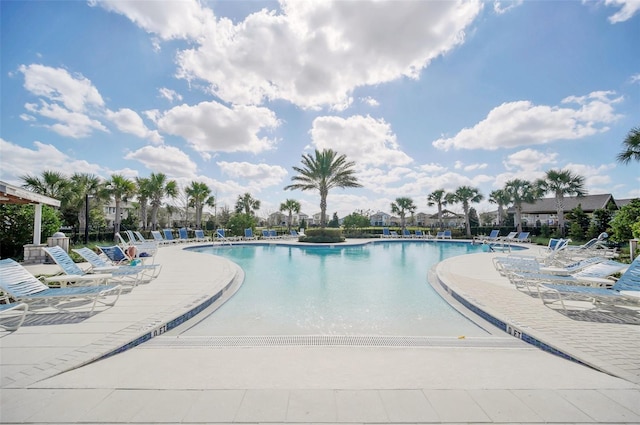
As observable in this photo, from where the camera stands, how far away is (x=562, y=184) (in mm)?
25156

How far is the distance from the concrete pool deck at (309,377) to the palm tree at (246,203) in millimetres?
46037

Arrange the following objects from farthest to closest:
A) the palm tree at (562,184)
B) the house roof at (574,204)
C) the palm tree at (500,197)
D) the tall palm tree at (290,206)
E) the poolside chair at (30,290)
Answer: the tall palm tree at (290,206)
the house roof at (574,204)
the palm tree at (500,197)
the palm tree at (562,184)
the poolside chair at (30,290)

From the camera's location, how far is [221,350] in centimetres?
329

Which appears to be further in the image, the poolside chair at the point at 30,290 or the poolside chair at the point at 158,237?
Answer: the poolside chair at the point at 158,237

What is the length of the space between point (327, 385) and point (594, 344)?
10.7 feet

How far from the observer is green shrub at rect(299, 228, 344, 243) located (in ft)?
68.4

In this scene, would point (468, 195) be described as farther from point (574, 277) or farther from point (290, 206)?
point (574, 277)

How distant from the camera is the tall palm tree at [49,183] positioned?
60.6 ft

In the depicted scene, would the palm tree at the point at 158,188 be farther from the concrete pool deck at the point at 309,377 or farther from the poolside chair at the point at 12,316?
the concrete pool deck at the point at 309,377

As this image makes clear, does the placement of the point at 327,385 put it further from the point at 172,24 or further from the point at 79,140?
the point at 79,140

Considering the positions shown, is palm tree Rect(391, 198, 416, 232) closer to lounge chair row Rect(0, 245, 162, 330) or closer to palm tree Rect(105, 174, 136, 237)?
palm tree Rect(105, 174, 136, 237)

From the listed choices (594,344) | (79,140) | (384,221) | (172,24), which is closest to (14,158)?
(79,140)

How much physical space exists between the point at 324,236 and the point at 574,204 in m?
35.7

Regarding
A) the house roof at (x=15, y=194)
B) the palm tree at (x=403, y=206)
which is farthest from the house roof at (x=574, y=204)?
the house roof at (x=15, y=194)
